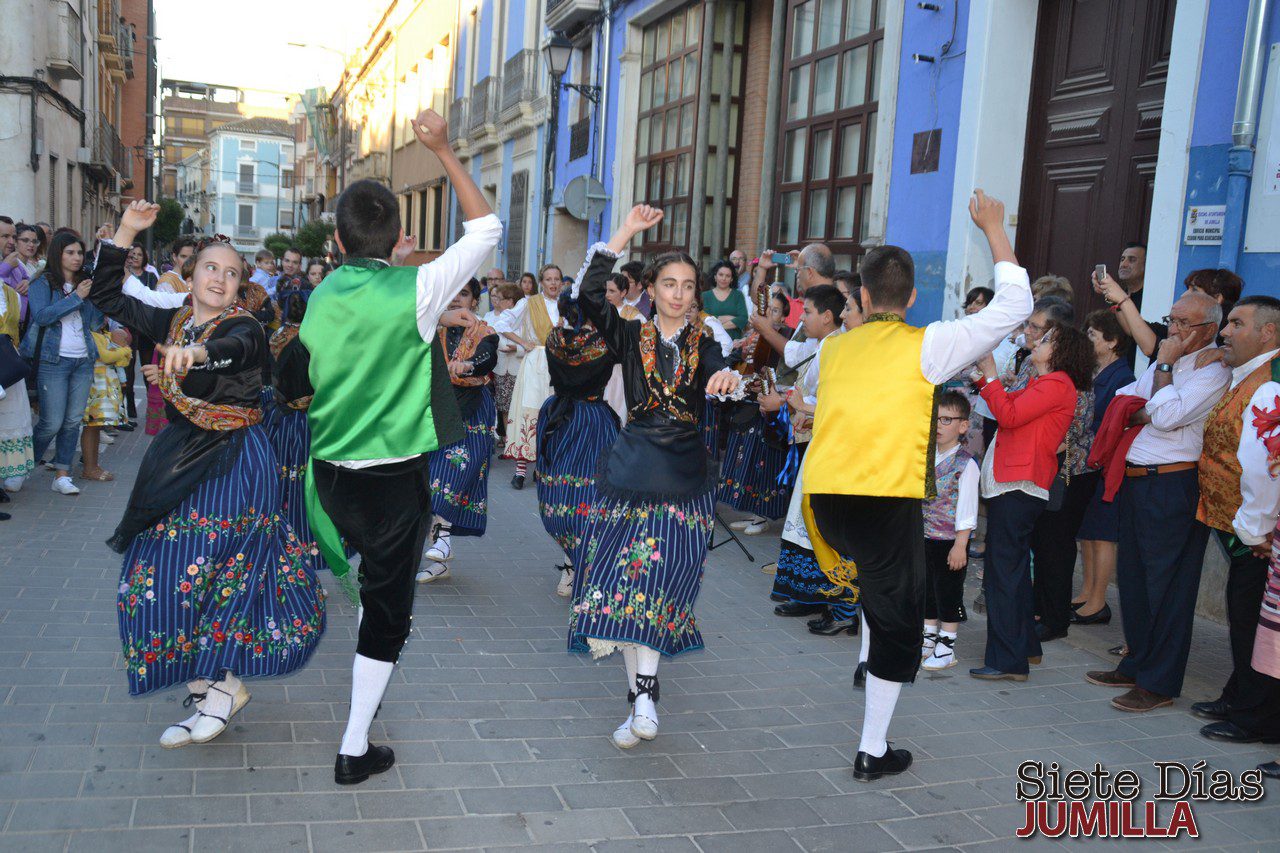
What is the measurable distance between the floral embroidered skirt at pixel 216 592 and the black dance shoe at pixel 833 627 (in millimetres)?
2914

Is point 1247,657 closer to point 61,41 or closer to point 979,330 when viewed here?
point 979,330

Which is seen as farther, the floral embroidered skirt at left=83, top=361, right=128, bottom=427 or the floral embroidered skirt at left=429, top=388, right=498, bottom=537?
the floral embroidered skirt at left=83, top=361, right=128, bottom=427

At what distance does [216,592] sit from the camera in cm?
406

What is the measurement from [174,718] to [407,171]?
112ft

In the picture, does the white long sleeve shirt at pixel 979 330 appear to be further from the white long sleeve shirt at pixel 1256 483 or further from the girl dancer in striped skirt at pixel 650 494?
the white long sleeve shirt at pixel 1256 483

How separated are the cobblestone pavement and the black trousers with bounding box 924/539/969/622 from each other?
1.02 feet

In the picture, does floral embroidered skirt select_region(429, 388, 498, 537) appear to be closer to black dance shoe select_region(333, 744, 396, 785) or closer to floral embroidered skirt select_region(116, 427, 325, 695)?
floral embroidered skirt select_region(116, 427, 325, 695)

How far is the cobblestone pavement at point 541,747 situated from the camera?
142 inches

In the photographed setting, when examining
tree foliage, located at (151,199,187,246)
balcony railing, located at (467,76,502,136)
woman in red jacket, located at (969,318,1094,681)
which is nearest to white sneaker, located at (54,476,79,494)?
woman in red jacket, located at (969,318,1094,681)

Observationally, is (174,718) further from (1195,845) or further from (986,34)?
(986,34)

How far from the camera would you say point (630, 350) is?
460cm

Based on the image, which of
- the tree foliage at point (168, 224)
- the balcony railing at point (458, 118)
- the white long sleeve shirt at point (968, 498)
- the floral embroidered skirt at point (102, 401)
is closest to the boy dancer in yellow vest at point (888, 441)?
the white long sleeve shirt at point (968, 498)

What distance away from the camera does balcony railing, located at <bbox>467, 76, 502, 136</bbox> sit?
959 inches

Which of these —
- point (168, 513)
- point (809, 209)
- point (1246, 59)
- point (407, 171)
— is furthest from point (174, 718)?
point (407, 171)
